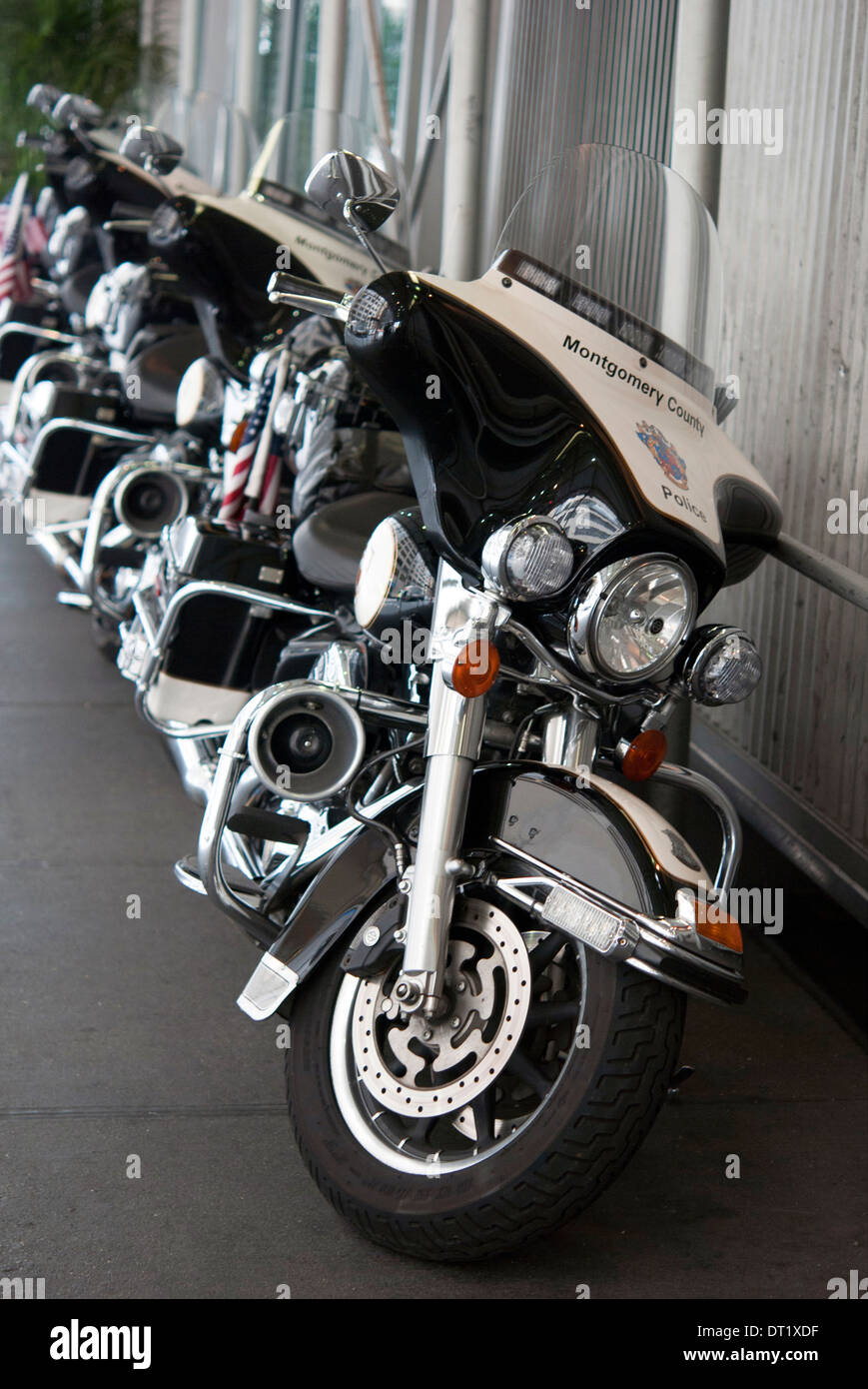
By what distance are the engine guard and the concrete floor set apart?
1.14 ft

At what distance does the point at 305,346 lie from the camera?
377 cm

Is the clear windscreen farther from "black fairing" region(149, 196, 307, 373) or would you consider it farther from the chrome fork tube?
the chrome fork tube

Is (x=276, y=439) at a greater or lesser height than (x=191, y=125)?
lesser

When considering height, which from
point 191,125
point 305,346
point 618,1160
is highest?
point 191,125

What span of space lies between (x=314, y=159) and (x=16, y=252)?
3924 millimetres

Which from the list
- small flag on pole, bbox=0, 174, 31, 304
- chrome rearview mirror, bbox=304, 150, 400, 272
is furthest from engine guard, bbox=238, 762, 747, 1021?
small flag on pole, bbox=0, 174, 31, 304

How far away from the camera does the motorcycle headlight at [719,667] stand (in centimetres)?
220

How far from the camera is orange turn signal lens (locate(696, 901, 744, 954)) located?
207 centimetres

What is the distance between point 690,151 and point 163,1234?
8.09 feet

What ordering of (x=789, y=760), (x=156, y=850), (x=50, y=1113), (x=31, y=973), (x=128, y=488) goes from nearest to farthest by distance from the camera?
(x=50, y=1113), (x=31, y=973), (x=789, y=760), (x=156, y=850), (x=128, y=488)

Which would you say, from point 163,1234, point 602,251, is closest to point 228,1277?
point 163,1234

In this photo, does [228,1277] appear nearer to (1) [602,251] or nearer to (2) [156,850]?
(1) [602,251]
